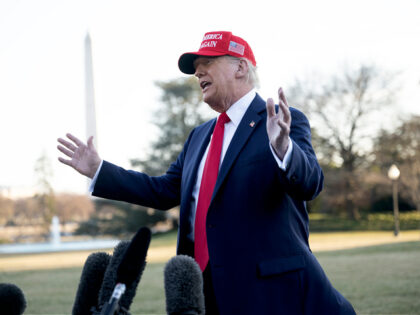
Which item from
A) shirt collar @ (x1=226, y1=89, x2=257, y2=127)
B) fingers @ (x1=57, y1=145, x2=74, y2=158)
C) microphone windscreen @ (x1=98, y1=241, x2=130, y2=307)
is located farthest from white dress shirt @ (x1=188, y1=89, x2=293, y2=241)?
microphone windscreen @ (x1=98, y1=241, x2=130, y2=307)

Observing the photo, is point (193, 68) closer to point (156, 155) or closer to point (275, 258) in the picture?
point (275, 258)

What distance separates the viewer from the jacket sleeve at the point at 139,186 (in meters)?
2.32


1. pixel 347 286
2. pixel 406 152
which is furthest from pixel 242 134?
pixel 406 152

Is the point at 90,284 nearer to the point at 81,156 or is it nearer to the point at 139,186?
the point at 81,156

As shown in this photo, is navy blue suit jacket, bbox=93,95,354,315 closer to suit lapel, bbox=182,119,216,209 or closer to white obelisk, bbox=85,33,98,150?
suit lapel, bbox=182,119,216,209

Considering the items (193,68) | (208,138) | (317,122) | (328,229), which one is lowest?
(328,229)

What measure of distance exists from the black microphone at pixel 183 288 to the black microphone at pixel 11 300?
0.51 m

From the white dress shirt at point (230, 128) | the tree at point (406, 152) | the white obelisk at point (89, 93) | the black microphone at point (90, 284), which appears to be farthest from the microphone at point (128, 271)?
the tree at point (406, 152)

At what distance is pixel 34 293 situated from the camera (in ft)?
28.9

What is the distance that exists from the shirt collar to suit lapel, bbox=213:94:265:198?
6cm

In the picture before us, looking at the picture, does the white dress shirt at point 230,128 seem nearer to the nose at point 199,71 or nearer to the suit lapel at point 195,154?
the suit lapel at point 195,154

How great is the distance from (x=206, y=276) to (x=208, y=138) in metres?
0.77

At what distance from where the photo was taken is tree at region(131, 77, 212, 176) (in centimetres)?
3922

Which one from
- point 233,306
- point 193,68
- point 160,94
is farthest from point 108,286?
point 160,94
